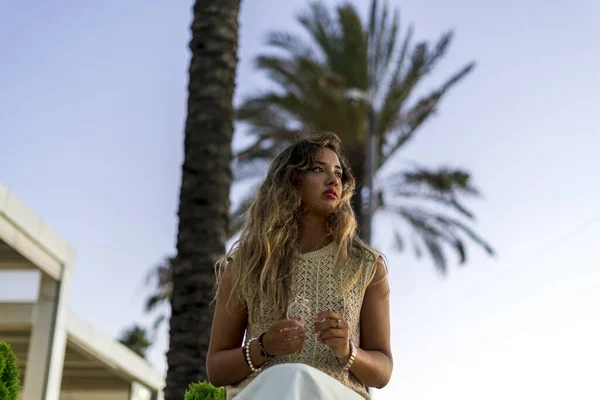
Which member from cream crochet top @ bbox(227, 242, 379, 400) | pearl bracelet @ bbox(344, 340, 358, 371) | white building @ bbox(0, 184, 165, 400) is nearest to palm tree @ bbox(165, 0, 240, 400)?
cream crochet top @ bbox(227, 242, 379, 400)

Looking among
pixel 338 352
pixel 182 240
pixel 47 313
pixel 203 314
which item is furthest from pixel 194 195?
pixel 47 313

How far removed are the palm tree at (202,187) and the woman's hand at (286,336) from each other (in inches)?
136

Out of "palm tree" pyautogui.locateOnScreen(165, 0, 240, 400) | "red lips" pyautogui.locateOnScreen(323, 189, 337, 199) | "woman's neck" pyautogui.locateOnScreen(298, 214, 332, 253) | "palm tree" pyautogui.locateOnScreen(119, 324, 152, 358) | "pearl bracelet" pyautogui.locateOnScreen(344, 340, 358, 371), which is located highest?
"palm tree" pyautogui.locateOnScreen(119, 324, 152, 358)

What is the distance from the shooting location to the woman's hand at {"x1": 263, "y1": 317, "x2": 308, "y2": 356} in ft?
10.8

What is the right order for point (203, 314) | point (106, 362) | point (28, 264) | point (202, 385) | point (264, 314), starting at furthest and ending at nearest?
point (106, 362) < point (28, 264) < point (203, 314) < point (202, 385) < point (264, 314)

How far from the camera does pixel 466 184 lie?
65.0 feet

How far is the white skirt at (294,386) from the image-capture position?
284 centimetres

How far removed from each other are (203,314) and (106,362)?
950cm

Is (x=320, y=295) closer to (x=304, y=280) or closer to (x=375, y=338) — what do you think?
(x=304, y=280)

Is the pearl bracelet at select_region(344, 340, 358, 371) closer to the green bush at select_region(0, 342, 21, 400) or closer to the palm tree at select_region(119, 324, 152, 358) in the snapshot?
the green bush at select_region(0, 342, 21, 400)

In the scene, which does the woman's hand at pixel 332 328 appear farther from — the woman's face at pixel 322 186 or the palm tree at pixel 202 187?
the palm tree at pixel 202 187

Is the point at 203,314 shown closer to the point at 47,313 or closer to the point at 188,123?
the point at 188,123

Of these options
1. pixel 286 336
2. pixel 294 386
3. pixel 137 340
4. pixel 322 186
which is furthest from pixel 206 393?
pixel 137 340

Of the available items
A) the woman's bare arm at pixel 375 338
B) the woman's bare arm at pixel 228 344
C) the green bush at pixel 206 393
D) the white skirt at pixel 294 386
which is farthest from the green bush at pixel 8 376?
the white skirt at pixel 294 386
